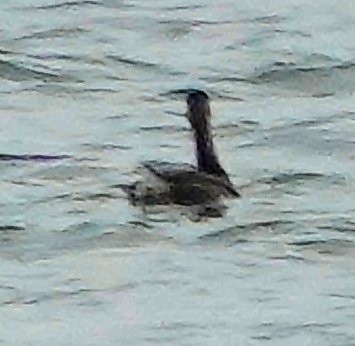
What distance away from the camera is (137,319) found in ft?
33.8

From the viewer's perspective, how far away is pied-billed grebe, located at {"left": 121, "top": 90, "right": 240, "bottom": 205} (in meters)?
11.6

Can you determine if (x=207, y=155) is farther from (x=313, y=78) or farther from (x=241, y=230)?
(x=313, y=78)

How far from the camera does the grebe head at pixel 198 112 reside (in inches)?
489

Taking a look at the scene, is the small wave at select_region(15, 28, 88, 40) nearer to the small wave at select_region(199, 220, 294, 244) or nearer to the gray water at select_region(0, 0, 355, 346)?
the gray water at select_region(0, 0, 355, 346)

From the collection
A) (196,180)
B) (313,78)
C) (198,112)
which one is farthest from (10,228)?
(313,78)

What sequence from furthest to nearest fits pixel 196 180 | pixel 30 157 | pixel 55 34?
1. pixel 55 34
2. pixel 30 157
3. pixel 196 180

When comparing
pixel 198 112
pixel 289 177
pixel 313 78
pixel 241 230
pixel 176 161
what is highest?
pixel 313 78

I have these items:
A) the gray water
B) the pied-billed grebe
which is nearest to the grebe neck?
the pied-billed grebe

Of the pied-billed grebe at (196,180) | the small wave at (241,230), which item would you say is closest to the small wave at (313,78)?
the pied-billed grebe at (196,180)

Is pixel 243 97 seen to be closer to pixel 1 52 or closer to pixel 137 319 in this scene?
pixel 1 52

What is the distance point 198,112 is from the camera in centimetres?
1253

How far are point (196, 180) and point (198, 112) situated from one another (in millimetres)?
919

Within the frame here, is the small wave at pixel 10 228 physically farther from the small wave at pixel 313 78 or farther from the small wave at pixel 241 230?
the small wave at pixel 313 78

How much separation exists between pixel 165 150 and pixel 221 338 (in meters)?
2.90
